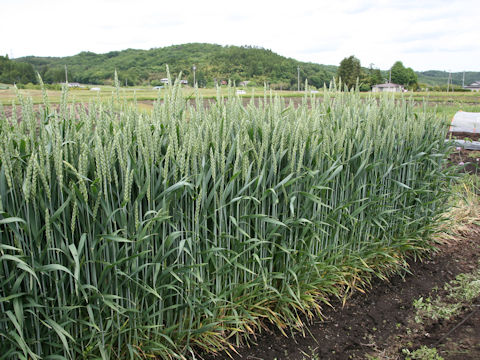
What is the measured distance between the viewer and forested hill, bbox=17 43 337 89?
82.1 feet

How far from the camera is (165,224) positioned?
1.83 m

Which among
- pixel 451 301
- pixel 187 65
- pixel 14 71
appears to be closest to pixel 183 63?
pixel 187 65

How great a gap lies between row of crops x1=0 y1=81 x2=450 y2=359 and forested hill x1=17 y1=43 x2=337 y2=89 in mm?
20402

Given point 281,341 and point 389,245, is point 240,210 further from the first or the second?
point 389,245

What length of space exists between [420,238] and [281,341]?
5.81 ft

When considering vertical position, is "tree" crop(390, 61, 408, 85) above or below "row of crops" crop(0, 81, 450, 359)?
above

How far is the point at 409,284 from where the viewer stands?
10.1 feet

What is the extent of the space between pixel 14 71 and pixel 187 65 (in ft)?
35.7

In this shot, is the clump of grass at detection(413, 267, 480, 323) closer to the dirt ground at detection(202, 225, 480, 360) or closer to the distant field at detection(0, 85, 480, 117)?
the dirt ground at detection(202, 225, 480, 360)

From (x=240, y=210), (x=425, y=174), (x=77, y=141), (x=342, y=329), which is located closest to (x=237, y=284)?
(x=240, y=210)

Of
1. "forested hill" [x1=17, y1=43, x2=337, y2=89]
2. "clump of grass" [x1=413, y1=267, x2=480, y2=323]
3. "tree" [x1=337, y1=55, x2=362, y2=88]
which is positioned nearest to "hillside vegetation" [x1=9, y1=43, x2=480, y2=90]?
"forested hill" [x1=17, y1=43, x2=337, y2=89]

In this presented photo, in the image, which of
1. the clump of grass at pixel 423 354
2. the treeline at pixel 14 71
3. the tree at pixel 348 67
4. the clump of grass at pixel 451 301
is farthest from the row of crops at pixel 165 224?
the tree at pixel 348 67

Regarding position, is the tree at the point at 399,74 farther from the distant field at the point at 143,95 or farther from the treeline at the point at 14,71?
the treeline at the point at 14,71

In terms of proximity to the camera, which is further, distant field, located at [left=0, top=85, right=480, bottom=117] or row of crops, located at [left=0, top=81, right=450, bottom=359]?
distant field, located at [left=0, top=85, right=480, bottom=117]
